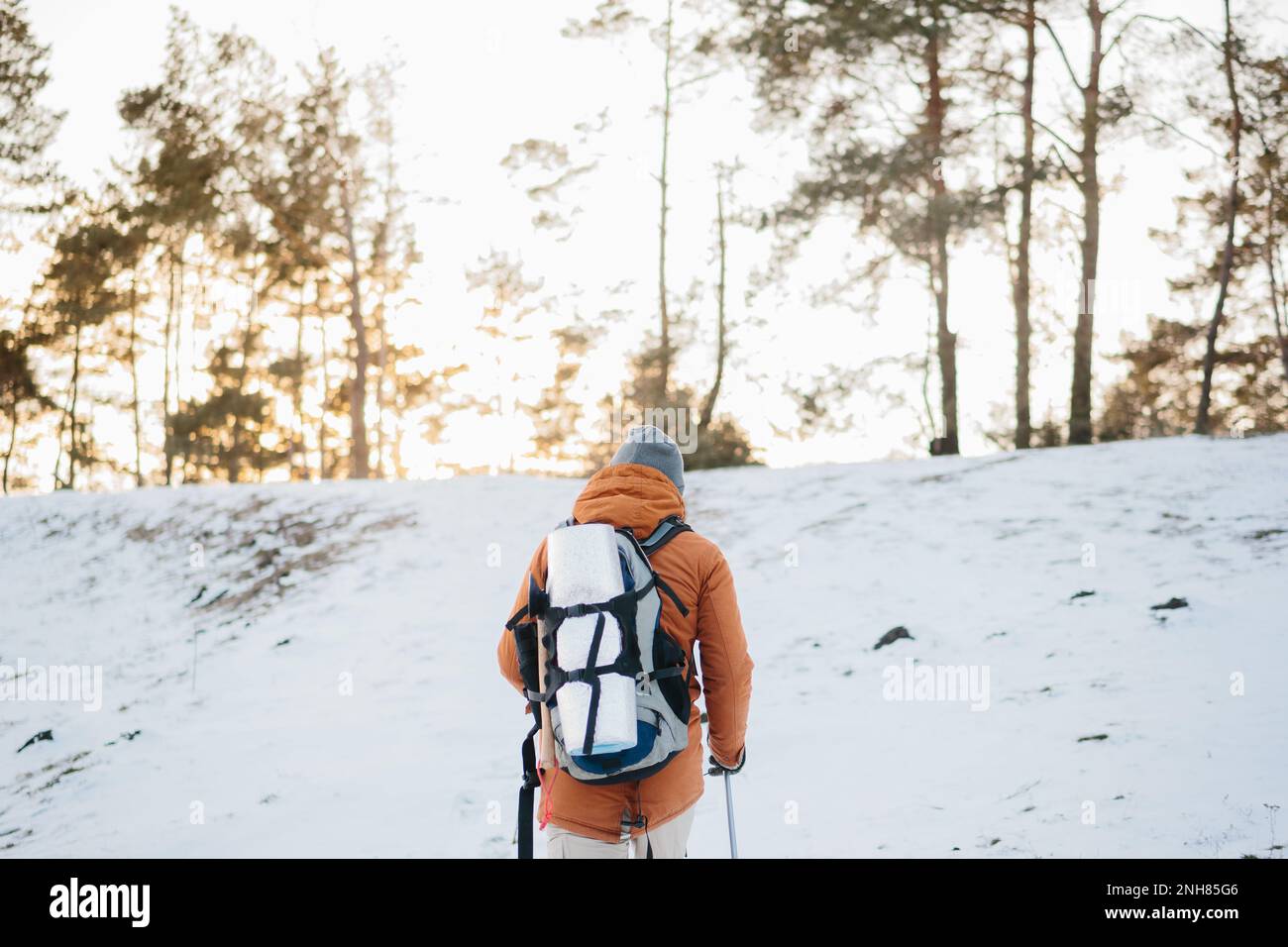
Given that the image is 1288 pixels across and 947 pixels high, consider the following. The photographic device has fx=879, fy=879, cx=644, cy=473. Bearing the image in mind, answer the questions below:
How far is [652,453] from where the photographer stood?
3158mm

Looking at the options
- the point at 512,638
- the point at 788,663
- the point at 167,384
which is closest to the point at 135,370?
the point at 167,384

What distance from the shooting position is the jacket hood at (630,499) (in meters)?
2.95

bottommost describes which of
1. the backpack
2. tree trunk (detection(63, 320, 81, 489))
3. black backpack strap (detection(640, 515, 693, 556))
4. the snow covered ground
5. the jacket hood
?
the snow covered ground

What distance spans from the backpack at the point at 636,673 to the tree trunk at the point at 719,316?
55.0 feet

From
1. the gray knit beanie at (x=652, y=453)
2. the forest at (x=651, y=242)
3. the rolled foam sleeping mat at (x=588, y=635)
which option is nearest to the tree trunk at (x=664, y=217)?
the forest at (x=651, y=242)

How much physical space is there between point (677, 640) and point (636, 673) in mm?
223

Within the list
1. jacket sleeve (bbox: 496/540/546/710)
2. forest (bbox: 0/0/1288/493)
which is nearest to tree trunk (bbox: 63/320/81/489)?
forest (bbox: 0/0/1288/493)

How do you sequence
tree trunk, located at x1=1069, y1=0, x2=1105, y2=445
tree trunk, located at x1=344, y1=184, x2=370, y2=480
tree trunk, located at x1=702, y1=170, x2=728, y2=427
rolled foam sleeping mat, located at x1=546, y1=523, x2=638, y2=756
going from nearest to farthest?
1. rolled foam sleeping mat, located at x1=546, y1=523, x2=638, y2=756
2. tree trunk, located at x1=1069, y1=0, x2=1105, y2=445
3. tree trunk, located at x1=702, y1=170, x2=728, y2=427
4. tree trunk, located at x1=344, y1=184, x2=370, y2=480

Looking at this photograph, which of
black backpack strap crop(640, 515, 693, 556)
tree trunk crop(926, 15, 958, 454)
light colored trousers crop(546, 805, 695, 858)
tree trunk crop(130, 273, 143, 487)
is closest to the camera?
light colored trousers crop(546, 805, 695, 858)

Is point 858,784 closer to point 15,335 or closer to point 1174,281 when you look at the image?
point 1174,281

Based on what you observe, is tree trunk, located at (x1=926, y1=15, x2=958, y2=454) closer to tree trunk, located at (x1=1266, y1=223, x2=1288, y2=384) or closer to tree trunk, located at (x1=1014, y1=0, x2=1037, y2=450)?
tree trunk, located at (x1=1014, y1=0, x2=1037, y2=450)

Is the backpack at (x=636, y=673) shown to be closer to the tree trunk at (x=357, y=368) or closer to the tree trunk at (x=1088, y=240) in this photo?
the tree trunk at (x=1088, y=240)

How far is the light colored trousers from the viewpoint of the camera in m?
2.75

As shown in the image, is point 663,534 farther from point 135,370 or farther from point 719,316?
point 135,370
